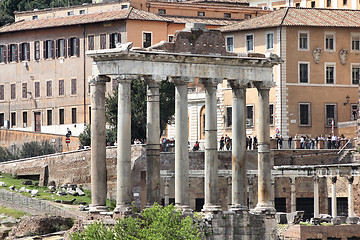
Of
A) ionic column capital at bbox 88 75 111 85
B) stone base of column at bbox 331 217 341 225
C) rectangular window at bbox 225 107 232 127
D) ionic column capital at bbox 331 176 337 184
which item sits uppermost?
ionic column capital at bbox 88 75 111 85

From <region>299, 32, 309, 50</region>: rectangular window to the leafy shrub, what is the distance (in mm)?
35171

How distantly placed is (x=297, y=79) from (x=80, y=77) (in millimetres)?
17553

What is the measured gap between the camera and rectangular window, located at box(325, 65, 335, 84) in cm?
9500

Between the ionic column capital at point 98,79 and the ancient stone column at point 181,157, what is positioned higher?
the ionic column capital at point 98,79

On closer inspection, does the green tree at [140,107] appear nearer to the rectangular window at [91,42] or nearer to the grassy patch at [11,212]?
the rectangular window at [91,42]

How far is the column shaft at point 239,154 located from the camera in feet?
215

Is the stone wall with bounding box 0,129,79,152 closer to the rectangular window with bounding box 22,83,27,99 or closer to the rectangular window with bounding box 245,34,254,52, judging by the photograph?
the rectangular window with bounding box 22,83,27,99

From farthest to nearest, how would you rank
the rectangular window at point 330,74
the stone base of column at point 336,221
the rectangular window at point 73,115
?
the rectangular window at point 73,115
the rectangular window at point 330,74
the stone base of column at point 336,221

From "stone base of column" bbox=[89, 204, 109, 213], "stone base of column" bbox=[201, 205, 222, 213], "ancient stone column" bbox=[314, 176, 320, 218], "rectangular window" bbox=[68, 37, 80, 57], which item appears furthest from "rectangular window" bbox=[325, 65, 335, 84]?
"stone base of column" bbox=[89, 204, 109, 213]

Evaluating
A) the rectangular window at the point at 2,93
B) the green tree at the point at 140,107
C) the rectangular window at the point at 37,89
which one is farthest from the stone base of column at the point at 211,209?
the rectangular window at the point at 2,93

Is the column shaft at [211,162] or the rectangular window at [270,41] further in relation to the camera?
the rectangular window at [270,41]

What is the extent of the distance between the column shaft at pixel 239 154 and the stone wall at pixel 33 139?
2977 cm

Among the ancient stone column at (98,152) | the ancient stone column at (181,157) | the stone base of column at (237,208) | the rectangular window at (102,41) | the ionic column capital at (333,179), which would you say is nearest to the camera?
the ancient stone column at (98,152)

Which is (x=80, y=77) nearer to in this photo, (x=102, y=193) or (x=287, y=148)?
(x=287, y=148)
